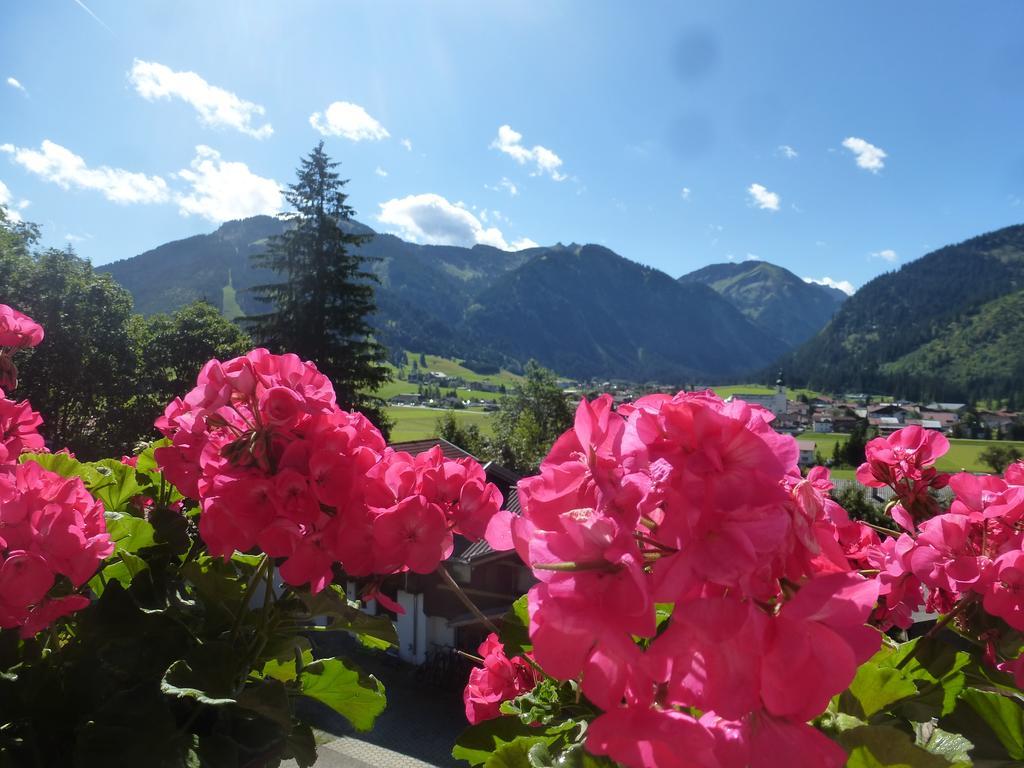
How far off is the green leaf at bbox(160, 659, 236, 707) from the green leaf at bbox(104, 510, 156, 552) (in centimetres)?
60

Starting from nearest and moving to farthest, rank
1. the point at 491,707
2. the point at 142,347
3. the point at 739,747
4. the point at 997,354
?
the point at 739,747, the point at 491,707, the point at 142,347, the point at 997,354

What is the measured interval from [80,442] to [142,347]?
5598 mm

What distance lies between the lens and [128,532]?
1.71 metres

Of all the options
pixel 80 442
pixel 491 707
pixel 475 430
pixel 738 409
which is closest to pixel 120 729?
pixel 491 707

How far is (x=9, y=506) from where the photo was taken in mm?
1318

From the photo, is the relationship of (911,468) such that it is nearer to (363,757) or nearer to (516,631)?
(516,631)

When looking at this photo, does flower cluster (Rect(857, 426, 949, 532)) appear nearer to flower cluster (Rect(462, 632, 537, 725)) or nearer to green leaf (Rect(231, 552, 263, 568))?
flower cluster (Rect(462, 632, 537, 725))

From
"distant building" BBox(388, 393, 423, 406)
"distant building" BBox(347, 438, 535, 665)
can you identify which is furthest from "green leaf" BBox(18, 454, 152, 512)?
"distant building" BBox(388, 393, 423, 406)

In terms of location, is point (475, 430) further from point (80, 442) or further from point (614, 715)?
point (614, 715)

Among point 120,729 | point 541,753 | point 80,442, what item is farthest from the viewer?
point 80,442

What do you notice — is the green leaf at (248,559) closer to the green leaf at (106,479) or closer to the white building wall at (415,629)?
the green leaf at (106,479)

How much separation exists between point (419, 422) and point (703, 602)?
11379cm

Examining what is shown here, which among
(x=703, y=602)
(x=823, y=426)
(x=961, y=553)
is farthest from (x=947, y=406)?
(x=703, y=602)

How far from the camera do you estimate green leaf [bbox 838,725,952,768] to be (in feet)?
2.53
